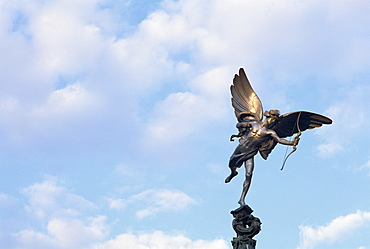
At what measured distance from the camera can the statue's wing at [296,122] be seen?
29.3 metres

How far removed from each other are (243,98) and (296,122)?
258 centimetres

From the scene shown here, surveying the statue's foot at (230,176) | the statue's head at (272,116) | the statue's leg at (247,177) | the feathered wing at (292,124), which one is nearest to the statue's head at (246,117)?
the statue's head at (272,116)

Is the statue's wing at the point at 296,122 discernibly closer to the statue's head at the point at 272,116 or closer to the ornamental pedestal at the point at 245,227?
the statue's head at the point at 272,116

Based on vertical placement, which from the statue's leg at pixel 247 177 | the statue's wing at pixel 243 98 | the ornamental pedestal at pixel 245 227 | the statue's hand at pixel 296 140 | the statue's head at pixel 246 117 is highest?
the statue's wing at pixel 243 98

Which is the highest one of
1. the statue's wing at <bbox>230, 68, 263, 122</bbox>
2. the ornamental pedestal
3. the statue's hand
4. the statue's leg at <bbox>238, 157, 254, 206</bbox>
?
the statue's wing at <bbox>230, 68, 263, 122</bbox>

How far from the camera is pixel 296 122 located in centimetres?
2948

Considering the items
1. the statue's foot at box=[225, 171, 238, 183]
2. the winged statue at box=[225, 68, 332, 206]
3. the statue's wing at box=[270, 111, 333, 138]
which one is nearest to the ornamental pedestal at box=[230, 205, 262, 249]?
the winged statue at box=[225, 68, 332, 206]

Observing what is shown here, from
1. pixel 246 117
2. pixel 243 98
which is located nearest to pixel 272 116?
pixel 246 117

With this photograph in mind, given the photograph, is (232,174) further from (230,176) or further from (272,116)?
(272,116)

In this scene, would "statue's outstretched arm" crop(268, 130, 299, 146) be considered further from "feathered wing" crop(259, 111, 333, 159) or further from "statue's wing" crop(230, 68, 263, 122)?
"statue's wing" crop(230, 68, 263, 122)

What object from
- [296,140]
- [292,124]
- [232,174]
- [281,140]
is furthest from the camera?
[232,174]

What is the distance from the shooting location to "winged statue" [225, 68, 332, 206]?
29344mm

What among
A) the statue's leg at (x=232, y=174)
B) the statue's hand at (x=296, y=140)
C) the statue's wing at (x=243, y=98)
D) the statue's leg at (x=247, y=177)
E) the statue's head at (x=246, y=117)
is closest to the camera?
the statue's hand at (x=296, y=140)

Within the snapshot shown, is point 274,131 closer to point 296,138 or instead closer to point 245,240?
point 296,138
